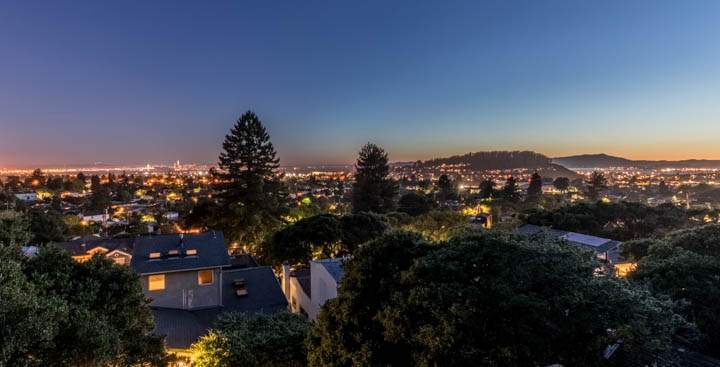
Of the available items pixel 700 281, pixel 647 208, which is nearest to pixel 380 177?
pixel 647 208

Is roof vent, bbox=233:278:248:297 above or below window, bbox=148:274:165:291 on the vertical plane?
below

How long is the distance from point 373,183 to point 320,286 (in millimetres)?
25956

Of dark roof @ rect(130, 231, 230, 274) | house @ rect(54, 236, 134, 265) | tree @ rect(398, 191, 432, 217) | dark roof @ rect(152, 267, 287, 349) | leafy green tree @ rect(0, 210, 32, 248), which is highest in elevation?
leafy green tree @ rect(0, 210, 32, 248)

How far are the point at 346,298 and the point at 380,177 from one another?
33127 mm

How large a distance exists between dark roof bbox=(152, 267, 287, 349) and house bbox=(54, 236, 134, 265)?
1390 cm

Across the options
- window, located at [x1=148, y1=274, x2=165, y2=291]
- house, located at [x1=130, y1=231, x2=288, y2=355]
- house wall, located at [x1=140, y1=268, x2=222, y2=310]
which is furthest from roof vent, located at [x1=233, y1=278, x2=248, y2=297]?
window, located at [x1=148, y1=274, x2=165, y2=291]

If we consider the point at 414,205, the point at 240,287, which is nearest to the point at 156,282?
the point at 240,287

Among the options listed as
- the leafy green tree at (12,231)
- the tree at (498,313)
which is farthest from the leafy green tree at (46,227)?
the tree at (498,313)

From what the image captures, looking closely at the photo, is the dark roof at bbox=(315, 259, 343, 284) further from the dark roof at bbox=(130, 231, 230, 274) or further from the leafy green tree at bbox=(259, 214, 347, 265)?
the leafy green tree at bbox=(259, 214, 347, 265)

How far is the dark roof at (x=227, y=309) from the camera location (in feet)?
40.1

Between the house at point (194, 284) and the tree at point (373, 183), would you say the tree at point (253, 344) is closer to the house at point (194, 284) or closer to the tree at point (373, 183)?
the house at point (194, 284)

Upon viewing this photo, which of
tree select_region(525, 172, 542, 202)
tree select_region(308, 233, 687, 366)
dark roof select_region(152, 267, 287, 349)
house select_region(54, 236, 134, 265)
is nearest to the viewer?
tree select_region(308, 233, 687, 366)

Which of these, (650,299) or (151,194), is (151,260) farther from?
(151,194)

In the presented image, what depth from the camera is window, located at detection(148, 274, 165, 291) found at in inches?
560
